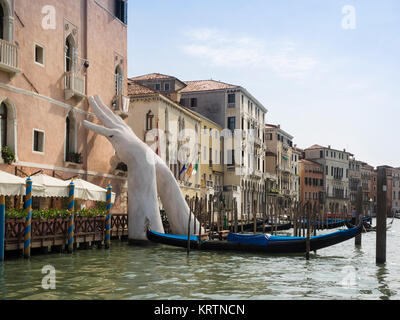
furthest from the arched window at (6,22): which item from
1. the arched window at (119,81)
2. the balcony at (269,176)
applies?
the balcony at (269,176)

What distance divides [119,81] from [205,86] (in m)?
23.4

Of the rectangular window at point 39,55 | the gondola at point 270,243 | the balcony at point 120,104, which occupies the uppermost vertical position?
the rectangular window at point 39,55

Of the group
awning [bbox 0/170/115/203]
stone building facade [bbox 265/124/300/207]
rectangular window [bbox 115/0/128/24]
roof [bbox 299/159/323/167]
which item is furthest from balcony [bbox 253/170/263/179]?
awning [bbox 0/170/115/203]

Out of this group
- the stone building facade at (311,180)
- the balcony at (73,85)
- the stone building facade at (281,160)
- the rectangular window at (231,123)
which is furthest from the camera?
the stone building facade at (311,180)

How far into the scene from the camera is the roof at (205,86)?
46.3 m

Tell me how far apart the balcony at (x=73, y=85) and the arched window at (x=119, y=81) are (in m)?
3.59

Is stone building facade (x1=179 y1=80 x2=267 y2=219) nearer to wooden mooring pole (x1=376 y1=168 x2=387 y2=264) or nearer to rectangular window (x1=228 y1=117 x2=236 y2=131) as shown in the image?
rectangular window (x1=228 y1=117 x2=236 y2=131)

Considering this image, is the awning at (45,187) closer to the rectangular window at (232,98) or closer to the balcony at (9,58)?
the balcony at (9,58)

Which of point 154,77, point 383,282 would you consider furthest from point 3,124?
point 154,77

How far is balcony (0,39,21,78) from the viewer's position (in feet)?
51.5

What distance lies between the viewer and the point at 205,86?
4678cm

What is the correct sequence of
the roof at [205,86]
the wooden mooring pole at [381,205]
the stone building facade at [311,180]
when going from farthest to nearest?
1. the stone building facade at [311,180]
2. the roof at [205,86]
3. the wooden mooring pole at [381,205]

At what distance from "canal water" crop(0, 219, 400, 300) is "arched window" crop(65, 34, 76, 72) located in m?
7.45

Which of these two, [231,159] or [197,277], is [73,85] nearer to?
[197,277]
